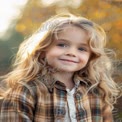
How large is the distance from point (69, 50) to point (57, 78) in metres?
0.19

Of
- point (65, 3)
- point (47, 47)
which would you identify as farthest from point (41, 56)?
point (65, 3)

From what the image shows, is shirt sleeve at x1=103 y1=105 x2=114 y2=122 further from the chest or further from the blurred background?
the blurred background

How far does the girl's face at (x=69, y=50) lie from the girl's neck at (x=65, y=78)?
0.17 ft

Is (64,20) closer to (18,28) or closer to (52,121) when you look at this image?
(52,121)

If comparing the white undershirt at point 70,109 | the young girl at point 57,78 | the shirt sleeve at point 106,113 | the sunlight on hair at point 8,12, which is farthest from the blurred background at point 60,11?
the white undershirt at point 70,109

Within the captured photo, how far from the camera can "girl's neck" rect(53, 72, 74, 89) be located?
2.07m

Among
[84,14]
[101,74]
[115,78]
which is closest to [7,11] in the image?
[84,14]

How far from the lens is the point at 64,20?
2059mm

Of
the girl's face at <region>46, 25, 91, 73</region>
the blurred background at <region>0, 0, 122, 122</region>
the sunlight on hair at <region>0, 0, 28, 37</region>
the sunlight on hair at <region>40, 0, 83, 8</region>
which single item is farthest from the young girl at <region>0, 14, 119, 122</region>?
the sunlight on hair at <region>0, 0, 28, 37</region>

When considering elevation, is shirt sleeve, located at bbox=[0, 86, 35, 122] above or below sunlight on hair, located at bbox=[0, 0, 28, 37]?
below

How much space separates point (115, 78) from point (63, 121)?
1709 mm

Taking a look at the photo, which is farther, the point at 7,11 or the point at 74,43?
the point at 7,11

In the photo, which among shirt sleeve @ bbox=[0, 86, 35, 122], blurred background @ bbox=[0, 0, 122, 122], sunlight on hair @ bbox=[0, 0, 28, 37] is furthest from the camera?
sunlight on hair @ bbox=[0, 0, 28, 37]

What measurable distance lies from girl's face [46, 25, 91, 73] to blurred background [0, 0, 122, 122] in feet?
5.46
